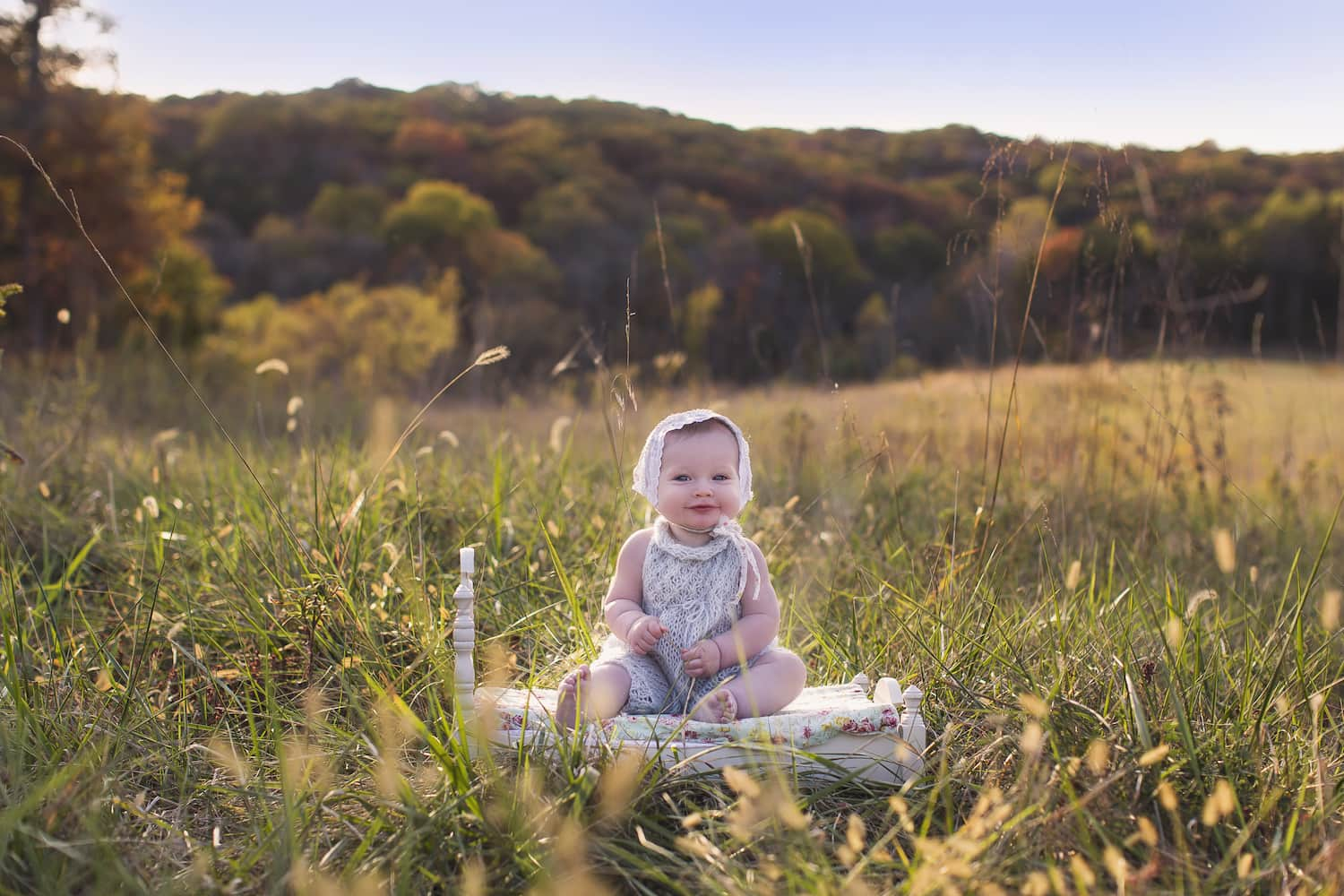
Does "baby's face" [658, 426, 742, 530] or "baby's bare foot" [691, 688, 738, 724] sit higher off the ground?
"baby's face" [658, 426, 742, 530]

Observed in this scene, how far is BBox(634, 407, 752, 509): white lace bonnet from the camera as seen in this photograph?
3.17 metres

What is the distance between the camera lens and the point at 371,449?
5.47 m

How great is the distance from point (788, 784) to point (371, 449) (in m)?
3.43

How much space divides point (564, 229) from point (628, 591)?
33.8 metres

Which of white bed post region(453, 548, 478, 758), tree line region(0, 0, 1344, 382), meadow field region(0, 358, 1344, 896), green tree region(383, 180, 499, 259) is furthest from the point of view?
green tree region(383, 180, 499, 259)

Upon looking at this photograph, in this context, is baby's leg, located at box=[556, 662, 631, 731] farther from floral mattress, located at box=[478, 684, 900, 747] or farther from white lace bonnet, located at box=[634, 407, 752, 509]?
white lace bonnet, located at box=[634, 407, 752, 509]

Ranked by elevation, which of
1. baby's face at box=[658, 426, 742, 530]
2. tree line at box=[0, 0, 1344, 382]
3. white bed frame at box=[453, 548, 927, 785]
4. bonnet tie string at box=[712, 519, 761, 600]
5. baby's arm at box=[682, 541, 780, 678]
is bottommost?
white bed frame at box=[453, 548, 927, 785]

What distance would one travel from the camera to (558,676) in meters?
3.42

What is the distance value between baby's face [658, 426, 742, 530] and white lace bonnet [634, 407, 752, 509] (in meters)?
0.02

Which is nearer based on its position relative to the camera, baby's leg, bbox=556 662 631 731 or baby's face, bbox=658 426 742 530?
baby's leg, bbox=556 662 631 731

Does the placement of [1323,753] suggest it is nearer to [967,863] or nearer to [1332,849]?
[1332,849]

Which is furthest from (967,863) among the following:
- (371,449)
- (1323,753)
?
(371,449)

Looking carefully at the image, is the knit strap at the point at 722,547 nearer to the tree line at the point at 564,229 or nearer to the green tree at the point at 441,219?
the tree line at the point at 564,229

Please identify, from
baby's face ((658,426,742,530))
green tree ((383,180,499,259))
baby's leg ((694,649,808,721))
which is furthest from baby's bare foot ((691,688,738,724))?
green tree ((383,180,499,259))
